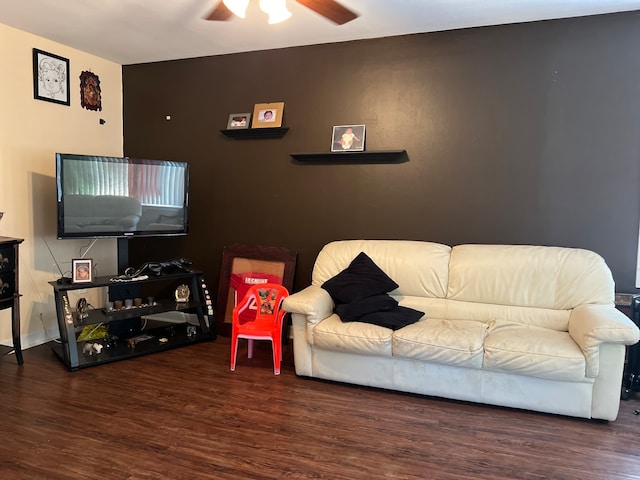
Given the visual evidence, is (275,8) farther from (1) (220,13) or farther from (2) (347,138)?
(2) (347,138)

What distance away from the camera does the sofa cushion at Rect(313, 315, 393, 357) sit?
9.59ft

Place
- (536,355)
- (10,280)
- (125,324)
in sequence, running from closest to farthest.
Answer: (536,355) → (10,280) → (125,324)

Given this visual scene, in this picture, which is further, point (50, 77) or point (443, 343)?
point (50, 77)

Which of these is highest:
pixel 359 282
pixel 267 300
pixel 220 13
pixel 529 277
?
pixel 220 13

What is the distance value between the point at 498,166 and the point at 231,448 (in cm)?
259

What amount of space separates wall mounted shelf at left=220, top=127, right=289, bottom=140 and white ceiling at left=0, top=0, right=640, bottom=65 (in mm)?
673

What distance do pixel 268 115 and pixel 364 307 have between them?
1893 mm

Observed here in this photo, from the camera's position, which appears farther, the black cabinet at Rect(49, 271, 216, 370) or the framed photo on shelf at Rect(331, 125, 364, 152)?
the framed photo on shelf at Rect(331, 125, 364, 152)

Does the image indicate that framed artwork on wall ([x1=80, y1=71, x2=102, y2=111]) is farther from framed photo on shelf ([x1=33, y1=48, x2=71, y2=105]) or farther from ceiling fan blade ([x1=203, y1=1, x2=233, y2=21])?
ceiling fan blade ([x1=203, y1=1, x2=233, y2=21])

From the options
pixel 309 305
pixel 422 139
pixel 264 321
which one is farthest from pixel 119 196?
pixel 422 139

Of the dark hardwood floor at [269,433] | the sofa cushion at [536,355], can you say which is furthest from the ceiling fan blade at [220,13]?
the sofa cushion at [536,355]

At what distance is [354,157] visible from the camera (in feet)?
12.7

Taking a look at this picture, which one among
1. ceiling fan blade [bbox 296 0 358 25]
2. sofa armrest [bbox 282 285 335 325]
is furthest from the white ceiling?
sofa armrest [bbox 282 285 335 325]

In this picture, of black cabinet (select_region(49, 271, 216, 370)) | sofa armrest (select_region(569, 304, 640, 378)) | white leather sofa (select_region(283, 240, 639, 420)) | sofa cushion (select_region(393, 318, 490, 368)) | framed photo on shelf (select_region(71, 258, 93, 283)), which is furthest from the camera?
framed photo on shelf (select_region(71, 258, 93, 283))
